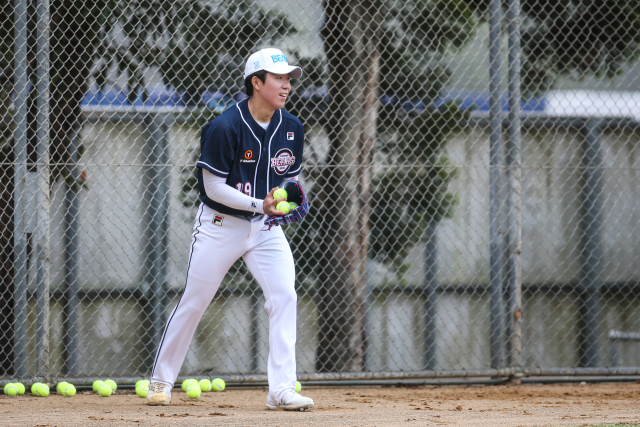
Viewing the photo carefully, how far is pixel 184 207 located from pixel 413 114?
2.08 metres

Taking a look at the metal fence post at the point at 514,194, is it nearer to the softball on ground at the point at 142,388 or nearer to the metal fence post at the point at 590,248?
the metal fence post at the point at 590,248

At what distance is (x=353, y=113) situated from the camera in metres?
5.55

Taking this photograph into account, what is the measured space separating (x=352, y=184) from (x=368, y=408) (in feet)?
6.54

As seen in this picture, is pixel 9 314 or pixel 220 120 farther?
pixel 9 314

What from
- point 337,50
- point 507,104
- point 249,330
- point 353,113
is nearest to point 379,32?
point 337,50

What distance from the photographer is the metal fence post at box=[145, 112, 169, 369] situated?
219 inches

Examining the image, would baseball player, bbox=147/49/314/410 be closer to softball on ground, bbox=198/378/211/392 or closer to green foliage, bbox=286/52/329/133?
softball on ground, bbox=198/378/211/392

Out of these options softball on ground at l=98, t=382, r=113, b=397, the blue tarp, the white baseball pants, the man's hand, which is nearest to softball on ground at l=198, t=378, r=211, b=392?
softball on ground at l=98, t=382, r=113, b=397

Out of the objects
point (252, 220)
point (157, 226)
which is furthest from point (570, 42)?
point (157, 226)

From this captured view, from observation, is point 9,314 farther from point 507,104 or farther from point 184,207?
point 507,104

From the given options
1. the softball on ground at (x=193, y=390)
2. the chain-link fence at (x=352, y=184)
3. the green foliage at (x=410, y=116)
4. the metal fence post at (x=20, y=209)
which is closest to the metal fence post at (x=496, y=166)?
the chain-link fence at (x=352, y=184)

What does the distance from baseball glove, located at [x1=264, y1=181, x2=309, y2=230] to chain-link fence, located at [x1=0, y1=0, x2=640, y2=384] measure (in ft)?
4.98

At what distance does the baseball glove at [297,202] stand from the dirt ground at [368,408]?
3.38 ft

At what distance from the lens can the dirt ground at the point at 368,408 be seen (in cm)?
345
